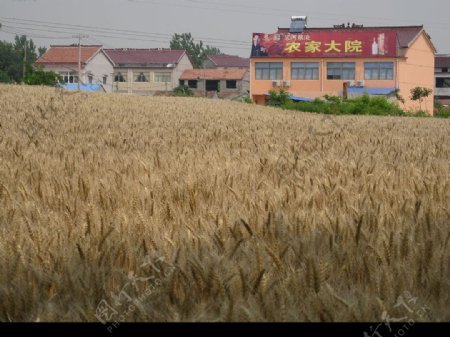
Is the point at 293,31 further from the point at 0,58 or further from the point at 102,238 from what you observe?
the point at 102,238

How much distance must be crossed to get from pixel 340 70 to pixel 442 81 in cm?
3312

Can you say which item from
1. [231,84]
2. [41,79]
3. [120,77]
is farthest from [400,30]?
[41,79]

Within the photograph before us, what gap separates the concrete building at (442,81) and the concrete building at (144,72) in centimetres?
3640

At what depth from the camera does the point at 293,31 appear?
235 ft

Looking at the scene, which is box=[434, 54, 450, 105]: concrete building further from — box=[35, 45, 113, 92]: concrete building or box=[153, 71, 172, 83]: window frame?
box=[35, 45, 113, 92]: concrete building

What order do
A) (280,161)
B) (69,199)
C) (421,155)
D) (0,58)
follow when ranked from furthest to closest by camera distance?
(0,58) < (421,155) < (280,161) < (69,199)

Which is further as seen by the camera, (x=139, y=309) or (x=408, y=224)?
(x=408, y=224)

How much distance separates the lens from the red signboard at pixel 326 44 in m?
68.6

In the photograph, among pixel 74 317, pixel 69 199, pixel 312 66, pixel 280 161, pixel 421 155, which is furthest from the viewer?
pixel 312 66

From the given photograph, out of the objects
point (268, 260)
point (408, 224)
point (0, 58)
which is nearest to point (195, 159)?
point (408, 224)

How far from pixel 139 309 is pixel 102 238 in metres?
0.66

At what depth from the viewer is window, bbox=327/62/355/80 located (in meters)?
69.4

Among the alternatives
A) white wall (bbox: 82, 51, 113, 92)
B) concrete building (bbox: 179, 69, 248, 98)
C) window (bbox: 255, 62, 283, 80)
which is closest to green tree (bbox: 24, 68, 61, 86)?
window (bbox: 255, 62, 283, 80)

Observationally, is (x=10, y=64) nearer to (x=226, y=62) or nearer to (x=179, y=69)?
(x=179, y=69)
